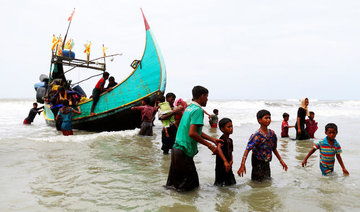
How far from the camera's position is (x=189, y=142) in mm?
3430

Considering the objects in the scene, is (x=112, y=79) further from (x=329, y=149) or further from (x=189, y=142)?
(x=329, y=149)

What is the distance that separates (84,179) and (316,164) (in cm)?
414

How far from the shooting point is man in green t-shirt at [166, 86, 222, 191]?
10.7 ft

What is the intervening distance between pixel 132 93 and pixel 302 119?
540 cm

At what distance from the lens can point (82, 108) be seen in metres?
10.9

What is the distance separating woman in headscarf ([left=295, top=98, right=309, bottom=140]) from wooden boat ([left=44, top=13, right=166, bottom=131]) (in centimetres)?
431

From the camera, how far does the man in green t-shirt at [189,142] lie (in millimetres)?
3273

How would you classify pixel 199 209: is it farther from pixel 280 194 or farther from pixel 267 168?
pixel 267 168

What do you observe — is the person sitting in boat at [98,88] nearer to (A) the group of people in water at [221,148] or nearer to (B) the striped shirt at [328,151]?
(A) the group of people in water at [221,148]

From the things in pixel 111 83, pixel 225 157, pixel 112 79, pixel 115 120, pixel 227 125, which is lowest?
pixel 115 120

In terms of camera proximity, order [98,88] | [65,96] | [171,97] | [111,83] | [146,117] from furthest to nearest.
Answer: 1. [65,96]
2. [111,83]
3. [98,88]
4. [146,117]
5. [171,97]

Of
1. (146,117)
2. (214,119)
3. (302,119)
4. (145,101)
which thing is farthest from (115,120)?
(302,119)

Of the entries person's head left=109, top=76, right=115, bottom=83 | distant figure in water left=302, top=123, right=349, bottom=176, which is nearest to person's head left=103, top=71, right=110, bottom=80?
person's head left=109, top=76, right=115, bottom=83

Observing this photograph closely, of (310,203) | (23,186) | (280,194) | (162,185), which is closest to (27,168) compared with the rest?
(23,186)
